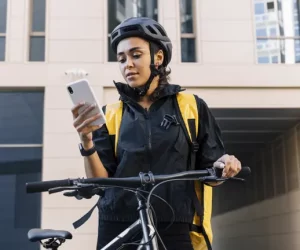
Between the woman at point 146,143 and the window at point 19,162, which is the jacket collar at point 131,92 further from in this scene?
the window at point 19,162

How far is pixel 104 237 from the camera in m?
2.28

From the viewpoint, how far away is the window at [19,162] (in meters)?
9.69

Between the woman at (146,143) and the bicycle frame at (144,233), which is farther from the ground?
the woman at (146,143)

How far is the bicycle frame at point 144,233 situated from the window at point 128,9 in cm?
857

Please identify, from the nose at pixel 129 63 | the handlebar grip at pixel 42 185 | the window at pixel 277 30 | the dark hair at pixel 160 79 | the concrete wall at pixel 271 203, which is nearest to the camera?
the handlebar grip at pixel 42 185

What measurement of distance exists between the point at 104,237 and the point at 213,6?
8442 mm

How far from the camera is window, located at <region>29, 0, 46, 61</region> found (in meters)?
10.1

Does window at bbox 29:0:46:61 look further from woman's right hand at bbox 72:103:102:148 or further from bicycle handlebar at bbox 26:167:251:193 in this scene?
bicycle handlebar at bbox 26:167:251:193

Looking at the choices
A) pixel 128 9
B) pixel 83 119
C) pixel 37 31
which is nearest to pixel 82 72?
pixel 37 31

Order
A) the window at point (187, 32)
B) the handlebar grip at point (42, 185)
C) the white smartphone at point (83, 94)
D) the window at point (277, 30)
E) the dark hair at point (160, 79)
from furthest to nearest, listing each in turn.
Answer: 1. the window at point (277, 30)
2. the window at point (187, 32)
3. the dark hair at point (160, 79)
4. the white smartphone at point (83, 94)
5. the handlebar grip at point (42, 185)

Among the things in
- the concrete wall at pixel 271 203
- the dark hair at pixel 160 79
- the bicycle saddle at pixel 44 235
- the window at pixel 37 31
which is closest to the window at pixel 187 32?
the window at pixel 37 31

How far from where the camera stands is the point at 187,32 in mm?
10336

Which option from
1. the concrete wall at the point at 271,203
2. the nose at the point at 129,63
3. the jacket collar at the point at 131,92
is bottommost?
the concrete wall at the point at 271,203

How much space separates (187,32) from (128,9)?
119cm
